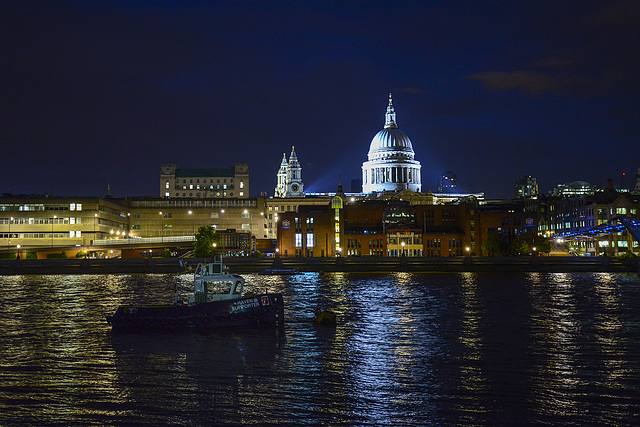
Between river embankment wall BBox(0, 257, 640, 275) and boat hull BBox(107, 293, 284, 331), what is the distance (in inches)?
3109

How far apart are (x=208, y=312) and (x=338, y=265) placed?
88.2m

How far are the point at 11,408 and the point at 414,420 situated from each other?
617 inches

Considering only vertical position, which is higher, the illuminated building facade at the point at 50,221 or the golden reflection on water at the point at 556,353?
the illuminated building facade at the point at 50,221

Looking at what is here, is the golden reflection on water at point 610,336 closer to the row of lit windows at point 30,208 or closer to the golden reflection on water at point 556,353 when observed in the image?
the golden reflection on water at point 556,353

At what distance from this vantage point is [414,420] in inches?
1040

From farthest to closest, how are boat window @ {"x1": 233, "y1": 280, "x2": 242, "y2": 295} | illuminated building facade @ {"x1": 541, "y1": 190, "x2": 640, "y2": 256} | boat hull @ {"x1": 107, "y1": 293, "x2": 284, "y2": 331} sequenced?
illuminated building facade @ {"x1": 541, "y1": 190, "x2": 640, "y2": 256} < boat window @ {"x1": 233, "y1": 280, "x2": 242, "y2": 295} < boat hull @ {"x1": 107, "y1": 293, "x2": 284, "y2": 331}

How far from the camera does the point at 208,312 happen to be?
163ft

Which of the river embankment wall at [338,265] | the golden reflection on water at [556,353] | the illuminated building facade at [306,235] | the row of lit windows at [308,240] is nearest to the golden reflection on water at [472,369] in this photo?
the golden reflection on water at [556,353]

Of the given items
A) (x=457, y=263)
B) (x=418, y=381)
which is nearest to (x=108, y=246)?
(x=457, y=263)

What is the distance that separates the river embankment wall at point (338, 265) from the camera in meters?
131

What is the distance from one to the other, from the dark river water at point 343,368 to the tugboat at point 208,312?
1453 millimetres

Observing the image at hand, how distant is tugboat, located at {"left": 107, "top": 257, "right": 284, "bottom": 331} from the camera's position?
4894cm

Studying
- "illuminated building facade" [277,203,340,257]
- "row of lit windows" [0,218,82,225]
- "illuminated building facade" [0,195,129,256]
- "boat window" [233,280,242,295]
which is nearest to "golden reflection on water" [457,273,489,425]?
"boat window" [233,280,242,295]

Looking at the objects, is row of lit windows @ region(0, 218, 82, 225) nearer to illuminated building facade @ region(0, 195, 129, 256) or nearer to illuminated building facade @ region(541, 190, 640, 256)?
illuminated building facade @ region(0, 195, 129, 256)
